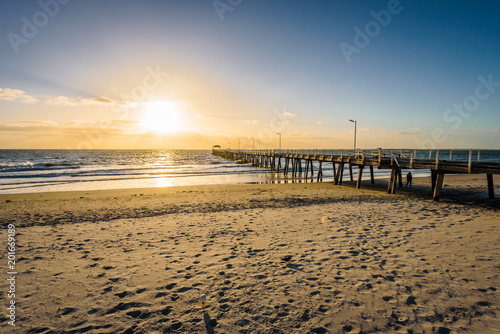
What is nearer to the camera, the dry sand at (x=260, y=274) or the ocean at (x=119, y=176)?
the dry sand at (x=260, y=274)

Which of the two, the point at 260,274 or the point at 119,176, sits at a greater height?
the point at 260,274

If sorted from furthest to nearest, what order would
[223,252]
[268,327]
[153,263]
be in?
[223,252] < [153,263] < [268,327]

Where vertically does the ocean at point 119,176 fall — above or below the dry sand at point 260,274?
below

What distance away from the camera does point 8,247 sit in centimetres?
723

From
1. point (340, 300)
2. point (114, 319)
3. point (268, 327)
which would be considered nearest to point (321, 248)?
point (340, 300)

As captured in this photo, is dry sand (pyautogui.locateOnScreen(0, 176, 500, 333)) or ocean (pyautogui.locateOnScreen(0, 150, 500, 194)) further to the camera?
ocean (pyautogui.locateOnScreen(0, 150, 500, 194))

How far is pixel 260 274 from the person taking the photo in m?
5.52

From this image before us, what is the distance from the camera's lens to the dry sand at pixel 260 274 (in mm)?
4023

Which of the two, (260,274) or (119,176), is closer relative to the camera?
(260,274)

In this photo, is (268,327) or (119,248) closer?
(268,327)

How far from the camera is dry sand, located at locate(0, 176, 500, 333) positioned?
4023 millimetres

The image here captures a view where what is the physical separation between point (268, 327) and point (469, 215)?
11.2 metres

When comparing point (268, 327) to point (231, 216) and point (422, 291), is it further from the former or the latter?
point (231, 216)

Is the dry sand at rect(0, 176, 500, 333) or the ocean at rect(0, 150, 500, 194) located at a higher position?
the dry sand at rect(0, 176, 500, 333)
